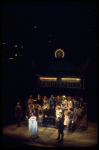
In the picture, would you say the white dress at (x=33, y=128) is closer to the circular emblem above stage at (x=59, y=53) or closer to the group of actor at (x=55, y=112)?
the group of actor at (x=55, y=112)

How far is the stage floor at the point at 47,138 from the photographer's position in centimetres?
879

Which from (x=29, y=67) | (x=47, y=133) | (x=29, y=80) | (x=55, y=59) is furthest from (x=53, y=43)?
(x=47, y=133)

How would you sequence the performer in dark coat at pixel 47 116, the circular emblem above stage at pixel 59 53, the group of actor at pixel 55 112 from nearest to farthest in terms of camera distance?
the group of actor at pixel 55 112
the performer in dark coat at pixel 47 116
the circular emblem above stage at pixel 59 53

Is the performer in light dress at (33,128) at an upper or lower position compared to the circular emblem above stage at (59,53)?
lower

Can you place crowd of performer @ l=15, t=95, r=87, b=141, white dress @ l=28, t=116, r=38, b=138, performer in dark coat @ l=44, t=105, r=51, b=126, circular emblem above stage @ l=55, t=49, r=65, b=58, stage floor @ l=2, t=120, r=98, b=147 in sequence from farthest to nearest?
circular emblem above stage @ l=55, t=49, r=65, b=58, performer in dark coat @ l=44, t=105, r=51, b=126, crowd of performer @ l=15, t=95, r=87, b=141, white dress @ l=28, t=116, r=38, b=138, stage floor @ l=2, t=120, r=98, b=147

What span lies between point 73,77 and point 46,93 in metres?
3.29

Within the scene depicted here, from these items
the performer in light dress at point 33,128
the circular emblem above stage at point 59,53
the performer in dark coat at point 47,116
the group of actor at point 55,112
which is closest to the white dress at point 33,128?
the performer in light dress at point 33,128

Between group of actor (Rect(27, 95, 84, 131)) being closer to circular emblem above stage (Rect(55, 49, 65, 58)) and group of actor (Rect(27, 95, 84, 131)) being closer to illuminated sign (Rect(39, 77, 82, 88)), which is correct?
illuminated sign (Rect(39, 77, 82, 88))

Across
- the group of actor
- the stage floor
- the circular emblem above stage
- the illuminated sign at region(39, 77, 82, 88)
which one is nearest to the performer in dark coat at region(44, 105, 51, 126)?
the group of actor

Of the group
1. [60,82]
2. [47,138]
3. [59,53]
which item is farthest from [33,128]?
[59,53]

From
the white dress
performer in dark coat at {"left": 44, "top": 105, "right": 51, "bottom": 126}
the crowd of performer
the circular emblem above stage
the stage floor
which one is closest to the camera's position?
the stage floor

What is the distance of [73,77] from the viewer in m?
15.6

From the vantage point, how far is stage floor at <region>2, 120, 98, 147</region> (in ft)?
28.8

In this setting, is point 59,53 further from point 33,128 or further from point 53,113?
point 33,128
